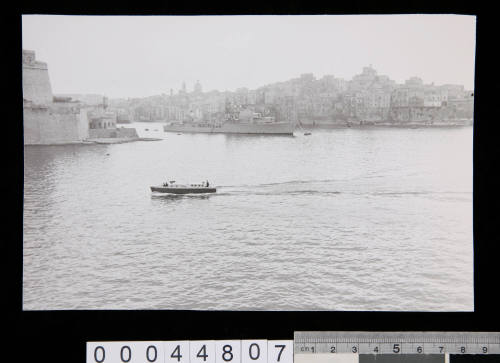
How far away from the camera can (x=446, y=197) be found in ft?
7.86

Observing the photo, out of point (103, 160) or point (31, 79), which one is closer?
point (31, 79)

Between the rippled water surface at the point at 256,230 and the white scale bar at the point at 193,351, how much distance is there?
0.65ft

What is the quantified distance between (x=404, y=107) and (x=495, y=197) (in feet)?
2.34

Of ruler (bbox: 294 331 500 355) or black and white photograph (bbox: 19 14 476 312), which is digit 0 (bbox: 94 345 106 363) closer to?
black and white photograph (bbox: 19 14 476 312)

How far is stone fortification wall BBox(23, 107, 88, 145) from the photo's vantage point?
94.6 inches

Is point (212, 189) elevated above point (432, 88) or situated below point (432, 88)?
below

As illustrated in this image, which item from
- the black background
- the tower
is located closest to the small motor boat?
the tower

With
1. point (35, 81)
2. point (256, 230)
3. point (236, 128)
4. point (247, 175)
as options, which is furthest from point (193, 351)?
point (35, 81)

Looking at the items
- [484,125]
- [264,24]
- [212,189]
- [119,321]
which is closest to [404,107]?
[484,125]

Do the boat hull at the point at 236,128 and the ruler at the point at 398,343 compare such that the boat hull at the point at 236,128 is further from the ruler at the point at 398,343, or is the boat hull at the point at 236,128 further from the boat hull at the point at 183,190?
the ruler at the point at 398,343

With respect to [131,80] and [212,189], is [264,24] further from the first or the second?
[212,189]

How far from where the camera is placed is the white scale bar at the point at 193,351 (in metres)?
2.29

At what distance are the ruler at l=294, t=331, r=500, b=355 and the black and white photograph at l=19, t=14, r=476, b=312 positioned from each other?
0.51 ft

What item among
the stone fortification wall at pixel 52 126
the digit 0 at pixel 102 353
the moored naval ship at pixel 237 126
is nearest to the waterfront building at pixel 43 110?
the stone fortification wall at pixel 52 126
